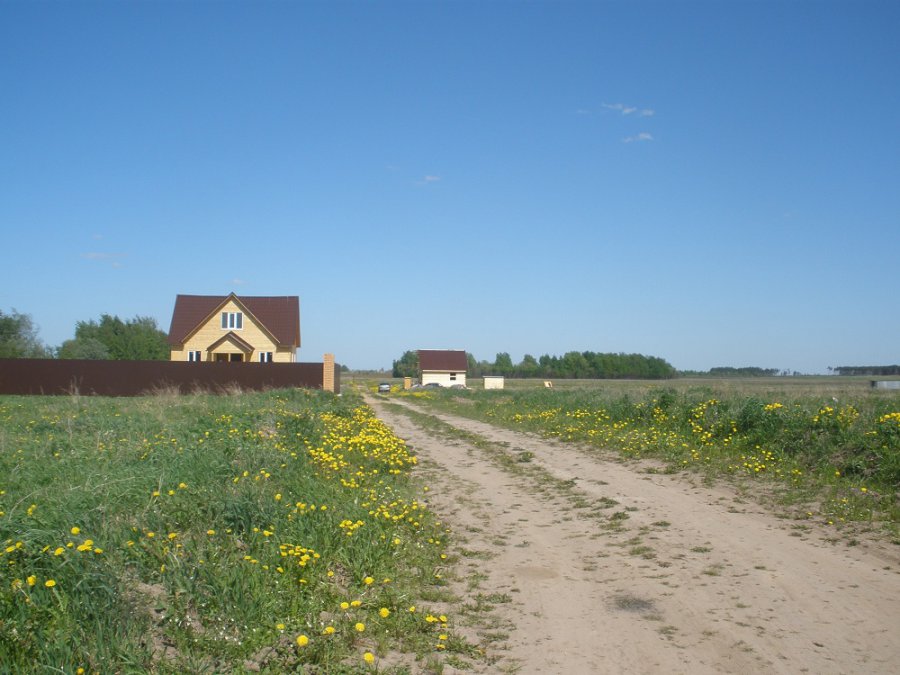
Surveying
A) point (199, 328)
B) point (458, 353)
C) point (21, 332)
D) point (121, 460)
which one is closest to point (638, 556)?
point (121, 460)

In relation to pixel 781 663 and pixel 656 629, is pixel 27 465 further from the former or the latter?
pixel 781 663

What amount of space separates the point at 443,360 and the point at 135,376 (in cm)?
4608

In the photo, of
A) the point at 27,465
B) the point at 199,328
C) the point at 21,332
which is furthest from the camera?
the point at 21,332

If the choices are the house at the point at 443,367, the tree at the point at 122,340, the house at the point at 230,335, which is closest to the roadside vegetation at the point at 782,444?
the house at the point at 230,335

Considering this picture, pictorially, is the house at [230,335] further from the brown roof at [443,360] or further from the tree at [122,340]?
the brown roof at [443,360]

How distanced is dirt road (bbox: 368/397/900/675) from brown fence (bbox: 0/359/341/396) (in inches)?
1008

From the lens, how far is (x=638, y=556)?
6.61m

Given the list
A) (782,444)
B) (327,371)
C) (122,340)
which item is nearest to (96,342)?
(122,340)

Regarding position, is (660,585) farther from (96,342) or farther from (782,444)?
(96,342)

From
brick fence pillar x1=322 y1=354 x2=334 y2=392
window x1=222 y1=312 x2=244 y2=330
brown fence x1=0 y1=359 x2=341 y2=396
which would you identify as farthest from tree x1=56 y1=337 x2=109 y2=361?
brick fence pillar x1=322 y1=354 x2=334 y2=392

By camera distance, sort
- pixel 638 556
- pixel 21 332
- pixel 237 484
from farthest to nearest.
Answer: pixel 21 332
pixel 237 484
pixel 638 556

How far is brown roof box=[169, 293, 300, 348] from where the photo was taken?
44.1m

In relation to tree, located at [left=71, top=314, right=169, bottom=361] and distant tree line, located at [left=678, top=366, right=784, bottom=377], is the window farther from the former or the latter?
distant tree line, located at [left=678, top=366, right=784, bottom=377]

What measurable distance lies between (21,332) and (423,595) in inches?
2182
